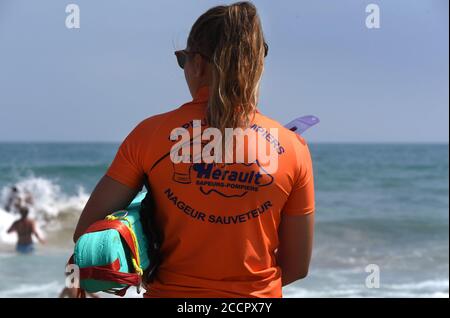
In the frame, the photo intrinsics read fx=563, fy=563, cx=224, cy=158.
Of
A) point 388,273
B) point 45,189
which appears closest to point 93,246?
point 388,273

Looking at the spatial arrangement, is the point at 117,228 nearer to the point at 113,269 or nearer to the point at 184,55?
the point at 113,269

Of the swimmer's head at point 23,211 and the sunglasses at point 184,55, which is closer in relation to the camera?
the sunglasses at point 184,55

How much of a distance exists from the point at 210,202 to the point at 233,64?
0.37 m

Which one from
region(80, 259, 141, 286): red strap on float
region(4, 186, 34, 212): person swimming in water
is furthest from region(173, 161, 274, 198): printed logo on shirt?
region(4, 186, 34, 212): person swimming in water

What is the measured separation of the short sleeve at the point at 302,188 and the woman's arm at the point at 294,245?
0.9 inches

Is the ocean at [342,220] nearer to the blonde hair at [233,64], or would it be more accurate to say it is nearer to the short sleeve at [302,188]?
the short sleeve at [302,188]

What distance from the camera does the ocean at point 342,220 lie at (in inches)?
325

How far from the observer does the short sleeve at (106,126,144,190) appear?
1.50 metres

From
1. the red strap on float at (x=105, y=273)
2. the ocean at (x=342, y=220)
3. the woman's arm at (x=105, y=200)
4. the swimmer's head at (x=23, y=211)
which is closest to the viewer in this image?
the red strap on float at (x=105, y=273)

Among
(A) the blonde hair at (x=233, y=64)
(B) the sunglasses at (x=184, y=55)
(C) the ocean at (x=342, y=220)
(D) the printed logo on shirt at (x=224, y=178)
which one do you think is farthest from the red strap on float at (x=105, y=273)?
(C) the ocean at (x=342, y=220)

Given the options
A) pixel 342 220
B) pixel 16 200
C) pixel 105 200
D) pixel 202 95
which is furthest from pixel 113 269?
pixel 16 200

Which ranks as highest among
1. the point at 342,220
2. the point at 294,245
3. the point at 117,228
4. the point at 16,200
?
the point at 117,228

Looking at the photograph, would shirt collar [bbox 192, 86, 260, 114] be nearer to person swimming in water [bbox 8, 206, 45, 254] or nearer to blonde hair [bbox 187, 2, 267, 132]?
blonde hair [bbox 187, 2, 267, 132]

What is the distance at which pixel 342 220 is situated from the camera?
1318cm
